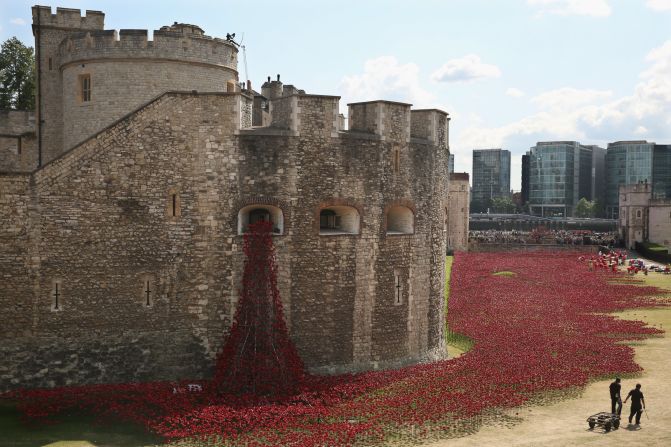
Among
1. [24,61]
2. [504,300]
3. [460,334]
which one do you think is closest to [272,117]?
[460,334]

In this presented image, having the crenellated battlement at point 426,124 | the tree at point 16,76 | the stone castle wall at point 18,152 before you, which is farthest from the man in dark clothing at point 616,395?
the tree at point 16,76

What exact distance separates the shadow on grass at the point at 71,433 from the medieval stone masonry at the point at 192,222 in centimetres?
181

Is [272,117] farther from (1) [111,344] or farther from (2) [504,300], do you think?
(2) [504,300]

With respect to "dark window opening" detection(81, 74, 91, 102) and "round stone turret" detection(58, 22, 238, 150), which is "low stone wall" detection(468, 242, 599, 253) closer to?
"round stone turret" detection(58, 22, 238, 150)

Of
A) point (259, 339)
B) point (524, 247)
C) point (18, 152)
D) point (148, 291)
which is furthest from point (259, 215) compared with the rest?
point (524, 247)

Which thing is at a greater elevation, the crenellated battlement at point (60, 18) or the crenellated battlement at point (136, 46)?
the crenellated battlement at point (60, 18)

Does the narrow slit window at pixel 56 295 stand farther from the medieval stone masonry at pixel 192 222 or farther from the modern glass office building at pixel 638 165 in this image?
the modern glass office building at pixel 638 165

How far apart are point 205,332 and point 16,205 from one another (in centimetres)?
600

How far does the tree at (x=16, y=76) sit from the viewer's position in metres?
41.2

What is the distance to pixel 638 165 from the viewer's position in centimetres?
16675

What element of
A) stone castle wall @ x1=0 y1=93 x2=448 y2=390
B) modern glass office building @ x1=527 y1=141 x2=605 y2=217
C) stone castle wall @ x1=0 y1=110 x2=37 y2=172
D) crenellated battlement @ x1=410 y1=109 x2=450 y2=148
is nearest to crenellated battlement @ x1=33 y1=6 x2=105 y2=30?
stone castle wall @ x1=0 y1=110 x2=37 y2=172

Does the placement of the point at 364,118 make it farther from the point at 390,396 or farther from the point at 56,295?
the point at 56,295

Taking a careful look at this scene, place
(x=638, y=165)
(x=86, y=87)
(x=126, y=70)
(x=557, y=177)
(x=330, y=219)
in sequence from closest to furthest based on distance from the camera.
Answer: (x=330, y=219) → (x=126, y=70) → (x=86, y=87) → (x=638, y=165) → (x=557, y=177)

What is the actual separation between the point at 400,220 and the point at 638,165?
159 metres
